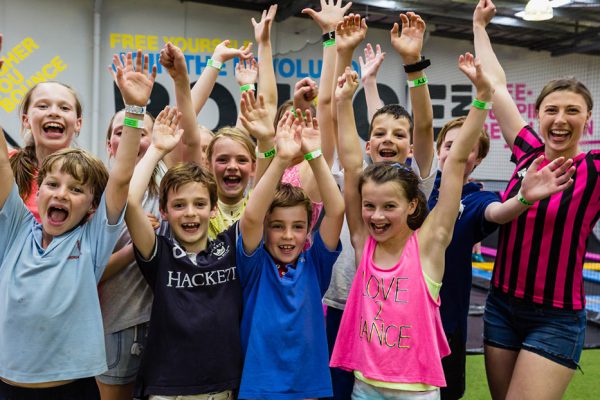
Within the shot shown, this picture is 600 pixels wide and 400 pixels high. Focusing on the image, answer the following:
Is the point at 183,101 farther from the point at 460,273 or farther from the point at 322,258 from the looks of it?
the point at 460,273

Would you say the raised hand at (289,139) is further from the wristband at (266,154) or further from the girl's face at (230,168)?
the girl's face at (230,168)

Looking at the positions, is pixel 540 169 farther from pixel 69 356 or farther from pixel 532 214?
pixel 69 356

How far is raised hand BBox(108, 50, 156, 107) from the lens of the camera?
185 cm

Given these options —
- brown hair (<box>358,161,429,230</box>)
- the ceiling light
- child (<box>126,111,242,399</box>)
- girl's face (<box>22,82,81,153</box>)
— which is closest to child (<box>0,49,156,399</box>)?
child (<box>126,111,242,399</box>)

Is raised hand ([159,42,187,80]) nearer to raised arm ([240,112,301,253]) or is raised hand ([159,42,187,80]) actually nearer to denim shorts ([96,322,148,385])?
raised arm ([240,112,301,253])

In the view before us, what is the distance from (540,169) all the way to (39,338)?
177cm

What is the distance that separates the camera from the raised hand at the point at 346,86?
2092 millimetres

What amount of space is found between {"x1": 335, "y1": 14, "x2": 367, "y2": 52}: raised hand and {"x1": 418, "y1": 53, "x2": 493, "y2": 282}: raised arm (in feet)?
1.85

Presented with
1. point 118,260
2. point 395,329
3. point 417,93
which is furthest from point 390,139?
point 118,260

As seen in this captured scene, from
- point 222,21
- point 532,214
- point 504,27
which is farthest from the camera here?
point 504,27

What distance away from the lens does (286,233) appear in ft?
6.60

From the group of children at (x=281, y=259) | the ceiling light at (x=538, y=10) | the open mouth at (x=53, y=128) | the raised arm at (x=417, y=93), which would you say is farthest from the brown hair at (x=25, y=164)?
the ceiling light at (x=538, y=10)

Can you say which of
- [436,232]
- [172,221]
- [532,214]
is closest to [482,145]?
[532,214]

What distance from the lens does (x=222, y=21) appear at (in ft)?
30.5
